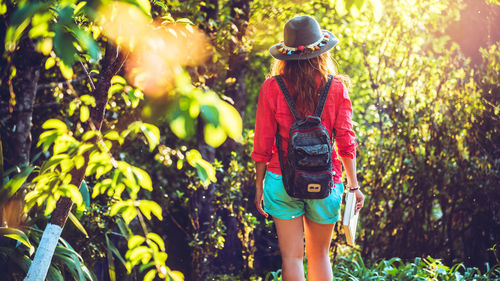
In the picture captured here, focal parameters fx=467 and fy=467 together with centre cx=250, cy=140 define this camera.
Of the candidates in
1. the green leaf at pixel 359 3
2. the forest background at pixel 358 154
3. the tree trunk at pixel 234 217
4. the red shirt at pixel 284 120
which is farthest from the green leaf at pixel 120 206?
the tree trunk at pixel 234 217

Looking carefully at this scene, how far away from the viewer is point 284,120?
2754 millimetres

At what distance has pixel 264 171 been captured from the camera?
2959 millimetres

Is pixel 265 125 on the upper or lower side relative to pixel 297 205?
upper

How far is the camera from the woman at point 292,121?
108 inches

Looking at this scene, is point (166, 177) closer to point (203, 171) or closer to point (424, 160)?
point (424, 160)

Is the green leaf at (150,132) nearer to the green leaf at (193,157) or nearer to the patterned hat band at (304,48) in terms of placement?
the green leaf at (193,157)

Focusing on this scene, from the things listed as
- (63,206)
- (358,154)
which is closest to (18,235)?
(63,206)

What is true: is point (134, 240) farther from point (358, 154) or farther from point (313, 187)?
point (358, 154)

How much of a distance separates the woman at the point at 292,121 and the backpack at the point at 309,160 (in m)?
0.13

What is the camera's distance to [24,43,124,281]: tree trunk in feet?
6.90

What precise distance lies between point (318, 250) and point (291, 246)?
179 mm

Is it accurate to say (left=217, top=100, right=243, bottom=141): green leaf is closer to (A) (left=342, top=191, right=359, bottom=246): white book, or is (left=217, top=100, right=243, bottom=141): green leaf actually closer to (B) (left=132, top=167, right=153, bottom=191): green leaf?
(B) (left=132, top=167, right=153, bottom=191): green leaf

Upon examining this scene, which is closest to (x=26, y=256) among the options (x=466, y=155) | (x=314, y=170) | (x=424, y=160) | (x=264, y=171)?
(x=264, y=171)

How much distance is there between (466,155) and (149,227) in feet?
11.3
